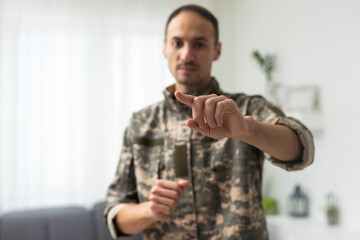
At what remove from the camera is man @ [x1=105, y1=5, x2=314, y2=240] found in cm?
99

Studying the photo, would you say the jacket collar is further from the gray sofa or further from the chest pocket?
the gray sofa

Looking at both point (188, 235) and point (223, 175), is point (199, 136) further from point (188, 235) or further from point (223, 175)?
point (188, 235)

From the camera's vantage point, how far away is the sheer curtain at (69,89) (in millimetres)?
2928

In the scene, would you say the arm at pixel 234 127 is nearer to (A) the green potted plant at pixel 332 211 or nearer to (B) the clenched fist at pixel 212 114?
(B) the clenched fist at pixel 212 114

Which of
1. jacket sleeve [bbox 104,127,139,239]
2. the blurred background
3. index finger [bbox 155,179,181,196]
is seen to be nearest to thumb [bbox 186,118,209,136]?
index finger [bbox 155,179,181,196]

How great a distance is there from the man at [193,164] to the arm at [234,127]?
14mm

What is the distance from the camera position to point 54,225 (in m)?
2.43

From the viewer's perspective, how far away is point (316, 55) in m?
2.21

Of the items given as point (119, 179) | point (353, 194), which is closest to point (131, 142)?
point (119, 179)

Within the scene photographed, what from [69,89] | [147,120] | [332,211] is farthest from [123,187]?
[69,89]

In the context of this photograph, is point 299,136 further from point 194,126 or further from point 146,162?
point 146,162

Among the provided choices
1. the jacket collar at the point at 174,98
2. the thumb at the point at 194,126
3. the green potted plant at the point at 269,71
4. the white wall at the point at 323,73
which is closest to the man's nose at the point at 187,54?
the jacket collar at the point at 174,98

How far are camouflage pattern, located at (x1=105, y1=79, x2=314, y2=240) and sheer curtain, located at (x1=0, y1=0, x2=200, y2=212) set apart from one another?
194cm

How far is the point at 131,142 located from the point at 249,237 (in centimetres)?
42
